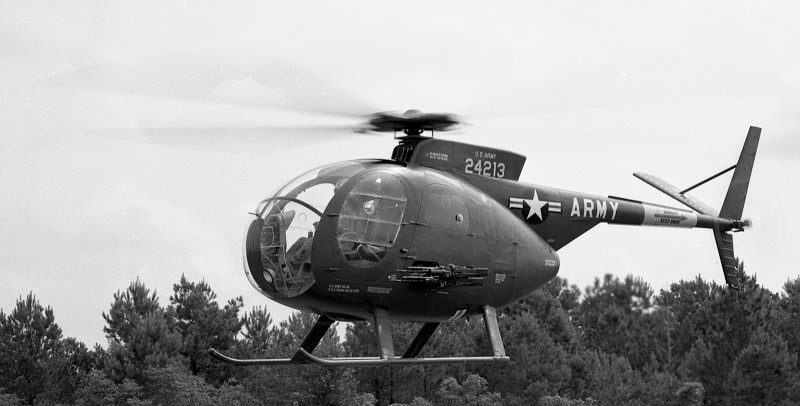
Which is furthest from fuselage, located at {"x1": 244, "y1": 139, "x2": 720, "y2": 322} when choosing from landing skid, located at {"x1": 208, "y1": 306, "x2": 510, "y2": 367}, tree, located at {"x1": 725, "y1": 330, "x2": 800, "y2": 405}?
tree, located at {"x1": 725, "y1": 330, "x2": 800, "y2": 405}

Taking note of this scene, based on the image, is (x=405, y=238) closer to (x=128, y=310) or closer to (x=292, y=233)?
(x=292, y=233)

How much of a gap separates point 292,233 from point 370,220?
1.12 meters

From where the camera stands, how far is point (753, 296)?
63.0m

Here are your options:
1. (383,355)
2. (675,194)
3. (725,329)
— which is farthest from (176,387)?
(383,355)

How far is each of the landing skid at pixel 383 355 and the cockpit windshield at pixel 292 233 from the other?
1005 mm

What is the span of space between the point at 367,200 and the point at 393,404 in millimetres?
38913

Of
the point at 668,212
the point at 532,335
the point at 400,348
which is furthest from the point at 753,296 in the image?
the point at 668,212

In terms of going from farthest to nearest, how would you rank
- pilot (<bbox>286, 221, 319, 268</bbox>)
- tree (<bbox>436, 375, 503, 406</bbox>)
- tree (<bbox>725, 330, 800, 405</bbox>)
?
tree (<bbox>725, 330, 800, 405</bbox>) < tree (<bbox>436, 375, 503, 406</bbox>) < pilot (<bbox>286, 221, 319, 268</bbox>)

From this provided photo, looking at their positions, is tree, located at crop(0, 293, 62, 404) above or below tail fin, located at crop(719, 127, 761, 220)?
below

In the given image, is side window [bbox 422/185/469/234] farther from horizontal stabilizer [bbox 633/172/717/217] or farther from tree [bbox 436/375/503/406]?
tree [bbox 436/375/503/406]

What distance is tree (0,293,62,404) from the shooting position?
5825 centimetres

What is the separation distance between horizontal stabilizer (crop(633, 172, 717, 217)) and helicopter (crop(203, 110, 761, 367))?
4.99 metres

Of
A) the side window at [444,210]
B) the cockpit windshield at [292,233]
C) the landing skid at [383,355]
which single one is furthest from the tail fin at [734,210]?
the cockpit windshield at [292,233]

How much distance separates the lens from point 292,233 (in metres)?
15.9
